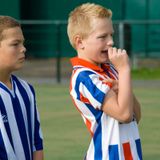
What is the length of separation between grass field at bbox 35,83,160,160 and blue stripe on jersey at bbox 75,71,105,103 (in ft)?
12.9

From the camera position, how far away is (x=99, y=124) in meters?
4.41

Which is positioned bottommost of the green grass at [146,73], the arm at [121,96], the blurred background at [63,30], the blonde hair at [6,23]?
the green grass at [146,73]

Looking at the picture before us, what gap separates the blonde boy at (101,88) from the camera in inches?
171

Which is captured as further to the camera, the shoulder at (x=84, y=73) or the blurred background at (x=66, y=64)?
the blurred background at (x=66, y=64)

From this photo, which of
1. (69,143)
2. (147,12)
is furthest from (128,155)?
(147,12)

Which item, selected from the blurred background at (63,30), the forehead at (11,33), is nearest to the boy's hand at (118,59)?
the forehead at (11,33)

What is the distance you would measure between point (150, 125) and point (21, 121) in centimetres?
651

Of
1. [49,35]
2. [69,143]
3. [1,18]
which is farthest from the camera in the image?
[49,35]

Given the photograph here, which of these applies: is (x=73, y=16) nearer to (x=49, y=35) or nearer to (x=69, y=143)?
(x=69, y=143)

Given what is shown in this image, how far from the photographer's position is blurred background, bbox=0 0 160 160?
31.2 ft

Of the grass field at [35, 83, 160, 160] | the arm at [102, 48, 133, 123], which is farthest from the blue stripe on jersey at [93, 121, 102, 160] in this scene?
the grass field at [35, 83, 160, 160]

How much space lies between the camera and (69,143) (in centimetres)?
925

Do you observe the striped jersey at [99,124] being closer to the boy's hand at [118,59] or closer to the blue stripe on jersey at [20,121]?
the boy's hand at [118,59]

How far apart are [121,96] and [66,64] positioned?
14776 millimetres
